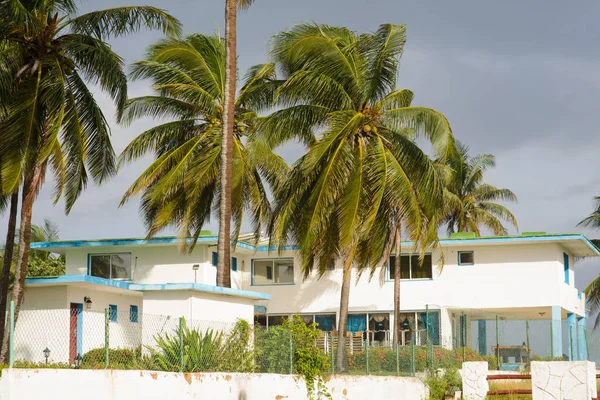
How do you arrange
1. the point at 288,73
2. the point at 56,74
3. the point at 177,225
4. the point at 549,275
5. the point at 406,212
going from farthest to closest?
the point at 549,275 → the point at 177,225 → the point at 288,73 → the point at 406,212 → the point at 56,74

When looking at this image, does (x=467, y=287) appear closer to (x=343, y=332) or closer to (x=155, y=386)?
(x=343, y=332)

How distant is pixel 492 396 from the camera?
2653 cm

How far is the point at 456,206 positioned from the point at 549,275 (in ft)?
23.8

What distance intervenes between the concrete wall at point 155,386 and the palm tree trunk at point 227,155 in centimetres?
553

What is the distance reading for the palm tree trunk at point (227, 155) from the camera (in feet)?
91.3

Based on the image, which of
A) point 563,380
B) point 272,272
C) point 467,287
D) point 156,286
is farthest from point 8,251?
point 467,287

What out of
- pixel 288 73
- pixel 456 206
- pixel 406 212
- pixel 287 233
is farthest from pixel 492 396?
pixel 456 206

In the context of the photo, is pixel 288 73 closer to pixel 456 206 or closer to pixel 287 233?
pixel 287 233

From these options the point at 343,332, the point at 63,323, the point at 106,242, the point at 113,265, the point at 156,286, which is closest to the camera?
the point at 63,323

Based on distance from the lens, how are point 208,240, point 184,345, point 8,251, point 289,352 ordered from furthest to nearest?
point 208,240 < point 8,251 < point 289,352 < point 184,345

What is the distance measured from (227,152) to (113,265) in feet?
49.8

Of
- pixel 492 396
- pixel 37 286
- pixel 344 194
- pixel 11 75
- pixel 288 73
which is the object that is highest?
pixel 288 73

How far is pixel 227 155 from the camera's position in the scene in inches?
1137

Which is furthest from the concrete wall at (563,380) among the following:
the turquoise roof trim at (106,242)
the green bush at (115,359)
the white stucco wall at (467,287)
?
the turquoise roof trim at (106,242)
